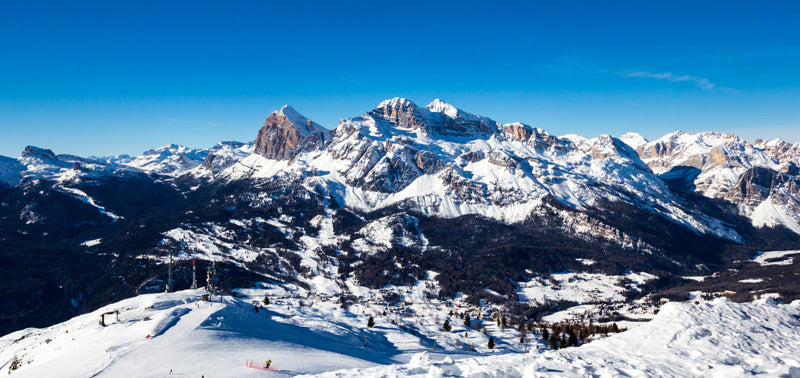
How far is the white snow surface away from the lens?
2831cm

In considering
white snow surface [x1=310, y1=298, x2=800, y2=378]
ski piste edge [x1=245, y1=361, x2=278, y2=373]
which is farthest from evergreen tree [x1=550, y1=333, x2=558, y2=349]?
ski piste edge [x1=245, y1=361, x2=278, y2=373]

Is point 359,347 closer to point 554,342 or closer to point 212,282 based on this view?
point 554,342

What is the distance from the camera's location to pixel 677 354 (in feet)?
116

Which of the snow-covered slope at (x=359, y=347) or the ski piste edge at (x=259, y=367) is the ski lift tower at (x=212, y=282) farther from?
the ski piste edge at (x=259, y=367)

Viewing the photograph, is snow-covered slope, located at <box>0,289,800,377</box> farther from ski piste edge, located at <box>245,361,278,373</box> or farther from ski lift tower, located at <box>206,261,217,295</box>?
ski lift tower, located at <box>206,261,217,295</box>

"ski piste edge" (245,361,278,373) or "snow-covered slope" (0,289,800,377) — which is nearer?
"snow-covered slope" (0,289,800,377)

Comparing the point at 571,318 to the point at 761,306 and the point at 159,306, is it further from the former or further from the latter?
the point at 159,306

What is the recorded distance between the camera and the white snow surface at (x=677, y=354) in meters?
28.3

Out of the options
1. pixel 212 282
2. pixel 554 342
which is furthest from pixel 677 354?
pixel 212 282

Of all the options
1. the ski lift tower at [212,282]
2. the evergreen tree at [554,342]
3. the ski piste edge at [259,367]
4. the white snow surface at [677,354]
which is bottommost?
the evergreen tree at [554,342]

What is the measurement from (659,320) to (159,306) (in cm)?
9083

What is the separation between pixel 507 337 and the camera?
131m

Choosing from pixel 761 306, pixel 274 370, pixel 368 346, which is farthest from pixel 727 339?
pixel 368 346

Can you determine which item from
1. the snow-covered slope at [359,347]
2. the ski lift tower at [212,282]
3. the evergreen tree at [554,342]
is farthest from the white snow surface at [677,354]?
the ski lift tower at [212,282]
